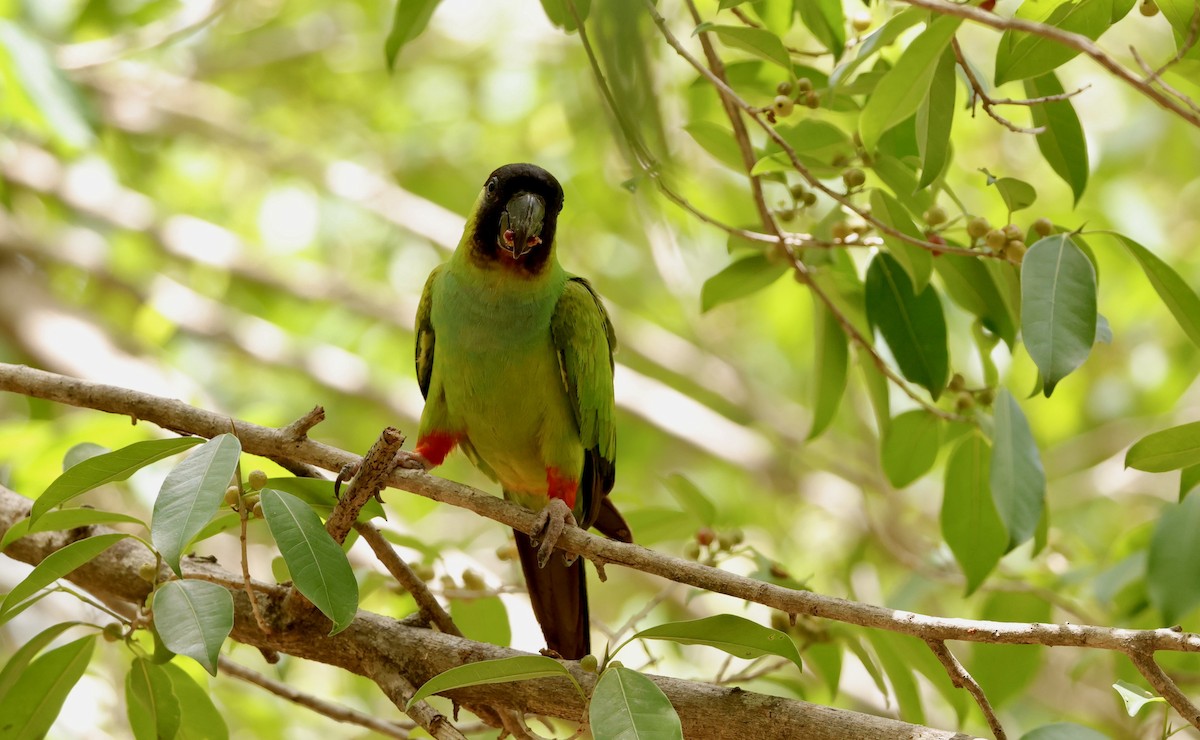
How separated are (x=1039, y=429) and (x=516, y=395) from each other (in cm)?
426

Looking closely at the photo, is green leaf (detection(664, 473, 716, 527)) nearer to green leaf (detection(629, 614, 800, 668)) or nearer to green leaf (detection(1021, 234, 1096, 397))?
green leaf (detection(629, 614, 800, 668))

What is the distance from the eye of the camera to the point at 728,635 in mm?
2295

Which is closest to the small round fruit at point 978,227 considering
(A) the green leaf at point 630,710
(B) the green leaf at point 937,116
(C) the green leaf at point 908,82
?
(B) the green leaf at point 937,116

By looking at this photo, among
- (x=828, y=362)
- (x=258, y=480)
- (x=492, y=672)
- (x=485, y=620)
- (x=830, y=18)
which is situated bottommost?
(x=492, y=672)

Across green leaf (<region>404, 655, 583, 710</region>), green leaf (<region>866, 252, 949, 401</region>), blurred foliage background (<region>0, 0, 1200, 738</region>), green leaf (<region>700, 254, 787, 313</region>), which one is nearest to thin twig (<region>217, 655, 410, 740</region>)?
green leaf (<region>404, 655, 583, 710</region>)

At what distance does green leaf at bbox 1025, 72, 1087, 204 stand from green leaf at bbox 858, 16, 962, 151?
0.58 meters

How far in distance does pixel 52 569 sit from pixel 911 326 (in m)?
2.22

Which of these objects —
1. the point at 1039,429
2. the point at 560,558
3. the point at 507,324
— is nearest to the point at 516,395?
the point at 507,324

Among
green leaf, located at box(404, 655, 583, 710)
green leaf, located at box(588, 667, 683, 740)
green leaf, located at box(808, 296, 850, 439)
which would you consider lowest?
green leaf, located at box(588, 667, 683, 740)

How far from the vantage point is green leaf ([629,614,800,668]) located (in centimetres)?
223

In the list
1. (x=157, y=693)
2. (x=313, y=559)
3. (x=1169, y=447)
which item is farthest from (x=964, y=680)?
(x=157, y=693)

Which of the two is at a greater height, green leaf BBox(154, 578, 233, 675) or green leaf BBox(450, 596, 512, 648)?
green leaf BBox(450, 596, 512, 648)

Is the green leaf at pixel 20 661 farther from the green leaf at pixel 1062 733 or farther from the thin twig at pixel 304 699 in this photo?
the green leaf at pixel 1062 733

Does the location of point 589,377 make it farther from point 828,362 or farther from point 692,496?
point 828,362
